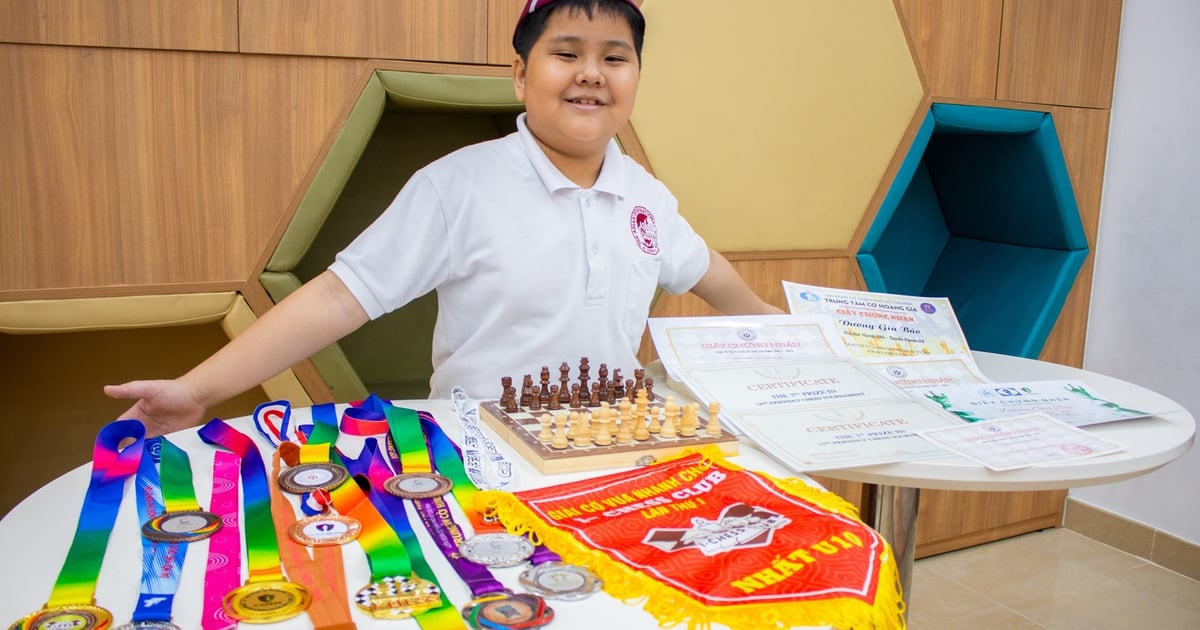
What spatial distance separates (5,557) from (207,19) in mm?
1051

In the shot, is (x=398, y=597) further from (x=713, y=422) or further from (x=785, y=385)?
(x=785, y=385)

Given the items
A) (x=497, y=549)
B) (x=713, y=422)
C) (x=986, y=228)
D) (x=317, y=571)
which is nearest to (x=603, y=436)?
(x=713, y=422)

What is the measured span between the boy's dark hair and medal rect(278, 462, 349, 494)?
2.24 feet

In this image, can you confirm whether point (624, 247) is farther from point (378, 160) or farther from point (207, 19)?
point (378, 160)

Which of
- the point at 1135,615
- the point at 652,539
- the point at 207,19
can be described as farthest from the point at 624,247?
the point at 1135,615

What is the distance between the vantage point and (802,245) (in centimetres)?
216

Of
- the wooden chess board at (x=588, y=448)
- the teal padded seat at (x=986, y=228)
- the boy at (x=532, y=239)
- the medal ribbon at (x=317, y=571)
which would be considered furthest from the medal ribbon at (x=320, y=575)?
the teal padded seat at (x=986, y=228)

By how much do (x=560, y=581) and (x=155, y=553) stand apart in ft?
1.03

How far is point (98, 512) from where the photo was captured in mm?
744

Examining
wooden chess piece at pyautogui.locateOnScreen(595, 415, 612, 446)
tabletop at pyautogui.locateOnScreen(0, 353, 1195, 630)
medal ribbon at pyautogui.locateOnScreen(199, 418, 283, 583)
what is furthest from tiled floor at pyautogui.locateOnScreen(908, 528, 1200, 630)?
medal ribbon at pyautogui.locateOnScreen(199, 418, 283, 583)

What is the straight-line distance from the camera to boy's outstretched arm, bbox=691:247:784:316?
5.05 ft

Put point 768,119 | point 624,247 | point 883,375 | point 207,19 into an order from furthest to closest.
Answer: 1. point 768,119
2. point 207,19
3. point 624,247
4. point 883,375

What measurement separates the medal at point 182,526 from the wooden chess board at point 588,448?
12.1 inches

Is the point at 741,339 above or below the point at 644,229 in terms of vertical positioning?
below
